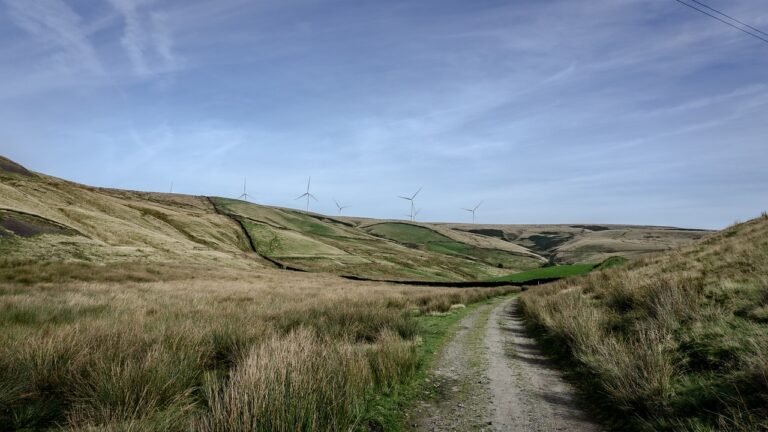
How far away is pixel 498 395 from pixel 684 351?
408 centimetres

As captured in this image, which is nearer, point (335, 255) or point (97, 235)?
point (97, 235)

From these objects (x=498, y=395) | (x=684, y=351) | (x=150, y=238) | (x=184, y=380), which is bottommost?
(x=150, y=238)

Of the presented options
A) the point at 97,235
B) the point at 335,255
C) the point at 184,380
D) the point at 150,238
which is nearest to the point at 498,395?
the point at 184,380

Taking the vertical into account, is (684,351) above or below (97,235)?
above

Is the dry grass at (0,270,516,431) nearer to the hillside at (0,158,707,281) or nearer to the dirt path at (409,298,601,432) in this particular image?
the dirt path at (409,298,601,432)

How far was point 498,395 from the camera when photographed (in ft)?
25.4

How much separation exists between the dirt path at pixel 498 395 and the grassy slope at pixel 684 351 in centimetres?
82

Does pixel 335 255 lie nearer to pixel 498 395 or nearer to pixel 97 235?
pixel 97 235

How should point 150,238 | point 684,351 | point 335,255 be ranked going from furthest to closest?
point 335,255, point 150,238, point 684,351

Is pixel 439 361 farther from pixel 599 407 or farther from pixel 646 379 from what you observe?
pixel 646 379

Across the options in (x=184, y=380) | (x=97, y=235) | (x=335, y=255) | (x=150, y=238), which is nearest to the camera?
(x=184, y=380)

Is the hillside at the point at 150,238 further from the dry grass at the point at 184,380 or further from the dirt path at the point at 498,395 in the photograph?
the dirt path at the point at 498,395

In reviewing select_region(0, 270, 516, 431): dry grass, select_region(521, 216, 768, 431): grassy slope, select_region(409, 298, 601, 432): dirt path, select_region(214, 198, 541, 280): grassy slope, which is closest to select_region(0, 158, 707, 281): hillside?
select_region(214, 198, 541, 280): grassy slope

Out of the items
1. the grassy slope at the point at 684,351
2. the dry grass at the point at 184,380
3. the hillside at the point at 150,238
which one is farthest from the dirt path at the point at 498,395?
the hillside at the point at 150,238
